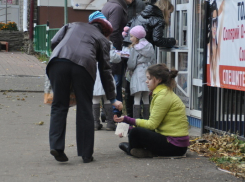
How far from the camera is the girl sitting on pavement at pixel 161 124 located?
5484mm

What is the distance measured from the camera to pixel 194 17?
7863 mm

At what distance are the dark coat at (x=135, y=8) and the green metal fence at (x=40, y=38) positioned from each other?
11.0 meters

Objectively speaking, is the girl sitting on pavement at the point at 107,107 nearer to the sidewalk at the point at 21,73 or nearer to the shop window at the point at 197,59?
the shop window at the point at 197,59

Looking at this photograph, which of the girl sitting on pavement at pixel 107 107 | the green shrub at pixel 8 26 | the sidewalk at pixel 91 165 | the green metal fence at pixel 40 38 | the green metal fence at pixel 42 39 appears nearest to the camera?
the sidewalk at pixel 91 165

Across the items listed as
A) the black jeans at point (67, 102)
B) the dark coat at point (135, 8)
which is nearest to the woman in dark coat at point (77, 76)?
the black jeans at point (67, 102)

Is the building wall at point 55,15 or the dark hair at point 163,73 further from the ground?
the building wall at point 55,15

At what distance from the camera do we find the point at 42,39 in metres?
20.0

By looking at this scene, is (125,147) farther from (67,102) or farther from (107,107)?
(107,107)

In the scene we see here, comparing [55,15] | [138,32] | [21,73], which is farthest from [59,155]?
[55,15]

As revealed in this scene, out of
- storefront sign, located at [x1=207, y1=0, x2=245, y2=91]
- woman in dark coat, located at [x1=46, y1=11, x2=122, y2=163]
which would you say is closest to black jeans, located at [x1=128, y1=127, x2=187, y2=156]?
woman in dark coat, located at [x1=46, y1=11, x2=122, y2=163]

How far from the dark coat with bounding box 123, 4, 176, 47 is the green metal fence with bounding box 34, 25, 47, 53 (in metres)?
12.1

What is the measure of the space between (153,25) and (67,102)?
298cm

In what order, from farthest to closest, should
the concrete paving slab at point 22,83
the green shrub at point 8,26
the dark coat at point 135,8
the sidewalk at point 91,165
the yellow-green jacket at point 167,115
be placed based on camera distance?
the green shrub at point 8,26 → the concrete paving slab at point 22,83 → the dark coat at point 135,8 → the yellow-green jacket at point 167,115 → the sidewalk at point 91,165

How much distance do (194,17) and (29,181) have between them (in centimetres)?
422
